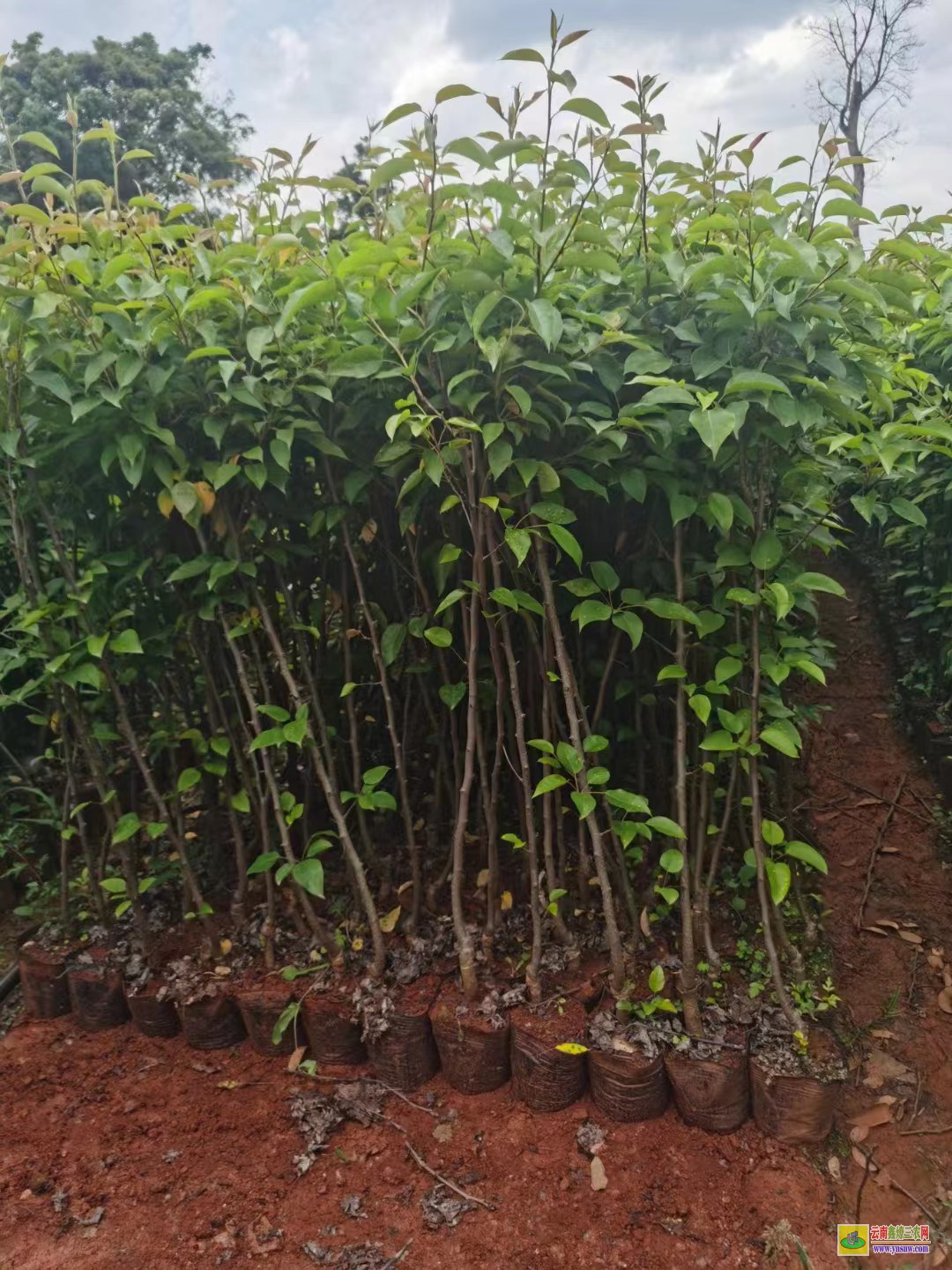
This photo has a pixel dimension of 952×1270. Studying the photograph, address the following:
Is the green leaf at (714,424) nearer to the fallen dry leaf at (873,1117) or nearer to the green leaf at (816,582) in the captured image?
the green leaf at (816,582)

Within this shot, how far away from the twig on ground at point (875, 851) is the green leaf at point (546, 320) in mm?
2228

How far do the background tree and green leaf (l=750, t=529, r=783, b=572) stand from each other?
1802 cm

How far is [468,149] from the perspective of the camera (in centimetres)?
166

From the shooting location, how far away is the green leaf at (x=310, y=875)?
222 cm

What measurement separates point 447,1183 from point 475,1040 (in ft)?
1.07

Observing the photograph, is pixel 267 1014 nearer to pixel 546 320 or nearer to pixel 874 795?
pixel 546 320

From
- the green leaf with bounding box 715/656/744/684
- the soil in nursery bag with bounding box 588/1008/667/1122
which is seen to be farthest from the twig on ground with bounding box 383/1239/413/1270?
the green leaf with bounding box 715/656/744/684

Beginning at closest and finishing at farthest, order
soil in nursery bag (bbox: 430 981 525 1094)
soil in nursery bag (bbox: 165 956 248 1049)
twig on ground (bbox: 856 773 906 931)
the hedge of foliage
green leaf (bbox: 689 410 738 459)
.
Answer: green leaf (bbox: 689 410 738 459) < the hedge of foliage < soil in nursery bag (bbox: 430 981 525 1094) < soil in nursery bag (bbox: 165 956 248 1049) < twig on ground (bbox: 856 773 906 931)

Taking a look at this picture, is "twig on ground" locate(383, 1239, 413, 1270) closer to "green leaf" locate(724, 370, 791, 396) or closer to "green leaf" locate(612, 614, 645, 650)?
"green leaf" locate(612, 614, 645, 650)

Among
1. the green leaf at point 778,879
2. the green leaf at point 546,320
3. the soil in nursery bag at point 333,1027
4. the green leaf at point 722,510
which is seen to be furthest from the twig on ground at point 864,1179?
the green leaf at point 546,320

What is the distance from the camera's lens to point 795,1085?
6.57 ft

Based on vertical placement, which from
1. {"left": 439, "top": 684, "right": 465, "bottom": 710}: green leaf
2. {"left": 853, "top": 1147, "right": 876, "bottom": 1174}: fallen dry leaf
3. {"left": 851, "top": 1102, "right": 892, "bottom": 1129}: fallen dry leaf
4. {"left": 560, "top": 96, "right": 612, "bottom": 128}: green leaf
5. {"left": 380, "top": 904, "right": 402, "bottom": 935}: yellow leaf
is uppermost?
{"left": 560, "top": 96, "right": 612, "bottom": 128}: green leaf

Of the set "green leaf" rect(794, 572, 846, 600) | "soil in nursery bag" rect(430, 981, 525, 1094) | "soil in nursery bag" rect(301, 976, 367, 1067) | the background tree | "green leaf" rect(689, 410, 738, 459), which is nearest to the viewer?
"green leaf" rect(689, 410, 738, 459)

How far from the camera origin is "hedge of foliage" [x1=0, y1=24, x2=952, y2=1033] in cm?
176
